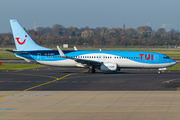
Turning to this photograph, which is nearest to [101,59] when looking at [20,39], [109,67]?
[109,67]

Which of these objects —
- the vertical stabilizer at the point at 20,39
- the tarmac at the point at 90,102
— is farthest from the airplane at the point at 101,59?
the tarmac at the point at 90,102

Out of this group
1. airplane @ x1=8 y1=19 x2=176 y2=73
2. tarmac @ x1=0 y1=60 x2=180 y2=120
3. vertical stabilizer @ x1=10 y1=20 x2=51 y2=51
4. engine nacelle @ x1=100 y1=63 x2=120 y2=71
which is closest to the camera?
tarmac @ x1=0 y1=60 x2=180 y2=120

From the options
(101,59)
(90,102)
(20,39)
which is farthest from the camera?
(20,39)

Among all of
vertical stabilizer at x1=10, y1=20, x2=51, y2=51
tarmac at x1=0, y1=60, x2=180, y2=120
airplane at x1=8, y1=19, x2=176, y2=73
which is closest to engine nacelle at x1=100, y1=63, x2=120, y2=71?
airplane at x1=8, y1=19, x2=176, y2=73

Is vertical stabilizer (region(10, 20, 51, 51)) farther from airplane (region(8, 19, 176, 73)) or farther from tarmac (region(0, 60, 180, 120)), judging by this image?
tarmac (region(0, 60, 180, 120))

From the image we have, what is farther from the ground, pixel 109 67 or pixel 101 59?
pixel 101 59

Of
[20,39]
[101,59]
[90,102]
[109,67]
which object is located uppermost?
[20,39]

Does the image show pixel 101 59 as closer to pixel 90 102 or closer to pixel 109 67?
pixel 109 67

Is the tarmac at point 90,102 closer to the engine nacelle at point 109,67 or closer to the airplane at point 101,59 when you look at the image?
the engine nacelle at point 109,67

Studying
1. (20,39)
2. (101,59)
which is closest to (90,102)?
(101,59)

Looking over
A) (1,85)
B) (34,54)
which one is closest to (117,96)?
(1,85)

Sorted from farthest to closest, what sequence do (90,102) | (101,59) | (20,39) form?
(20,39) → (101,59) → (90,102)

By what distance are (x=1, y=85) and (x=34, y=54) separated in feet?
53.0

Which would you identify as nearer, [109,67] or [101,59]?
[109,67]
